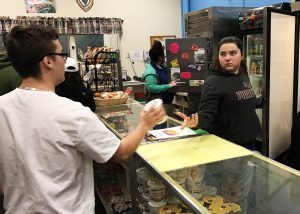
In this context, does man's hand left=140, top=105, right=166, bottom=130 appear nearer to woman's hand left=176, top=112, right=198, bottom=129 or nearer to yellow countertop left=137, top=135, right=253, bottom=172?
yellow countertop left=137, top=135, right=253, bottom=172

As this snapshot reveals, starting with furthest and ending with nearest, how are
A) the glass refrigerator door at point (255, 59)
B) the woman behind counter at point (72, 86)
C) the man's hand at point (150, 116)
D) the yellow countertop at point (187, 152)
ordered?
the glass refrigerator door at point (255, 59) < the woman behind counter at point (72, 86) < the yellow countertop at point (187, 152) < the man's hand at point (150, 116)

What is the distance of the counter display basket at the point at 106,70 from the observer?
3643 mm

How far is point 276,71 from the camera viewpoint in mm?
3350

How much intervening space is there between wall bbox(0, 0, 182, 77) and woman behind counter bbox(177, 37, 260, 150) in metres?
4.73

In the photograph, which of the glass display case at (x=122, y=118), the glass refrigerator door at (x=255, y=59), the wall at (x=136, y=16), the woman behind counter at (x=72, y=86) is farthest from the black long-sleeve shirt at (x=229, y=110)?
the wall at (x=136, y=16)

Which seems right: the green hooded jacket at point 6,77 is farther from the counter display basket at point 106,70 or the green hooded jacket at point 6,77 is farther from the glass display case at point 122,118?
the counter display basket at point 106,70

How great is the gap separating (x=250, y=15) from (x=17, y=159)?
3.58m

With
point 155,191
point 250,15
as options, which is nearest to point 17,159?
point 155,191

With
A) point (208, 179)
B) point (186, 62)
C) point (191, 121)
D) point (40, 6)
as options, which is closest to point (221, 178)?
point (208, 179)

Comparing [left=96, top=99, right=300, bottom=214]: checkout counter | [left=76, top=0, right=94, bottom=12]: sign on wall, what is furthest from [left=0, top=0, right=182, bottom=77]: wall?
[left=96, top=99, right=300, bottom=214]: checkout counter

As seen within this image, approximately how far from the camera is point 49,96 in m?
1.07

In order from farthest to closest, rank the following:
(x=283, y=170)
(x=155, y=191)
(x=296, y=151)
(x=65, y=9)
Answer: (x=65, y=9) → (x=296, y=151) → (x=155, y=191) → (x=283, y=170)

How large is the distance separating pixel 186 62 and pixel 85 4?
124 inches

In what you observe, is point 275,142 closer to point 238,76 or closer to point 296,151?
point 296,151
